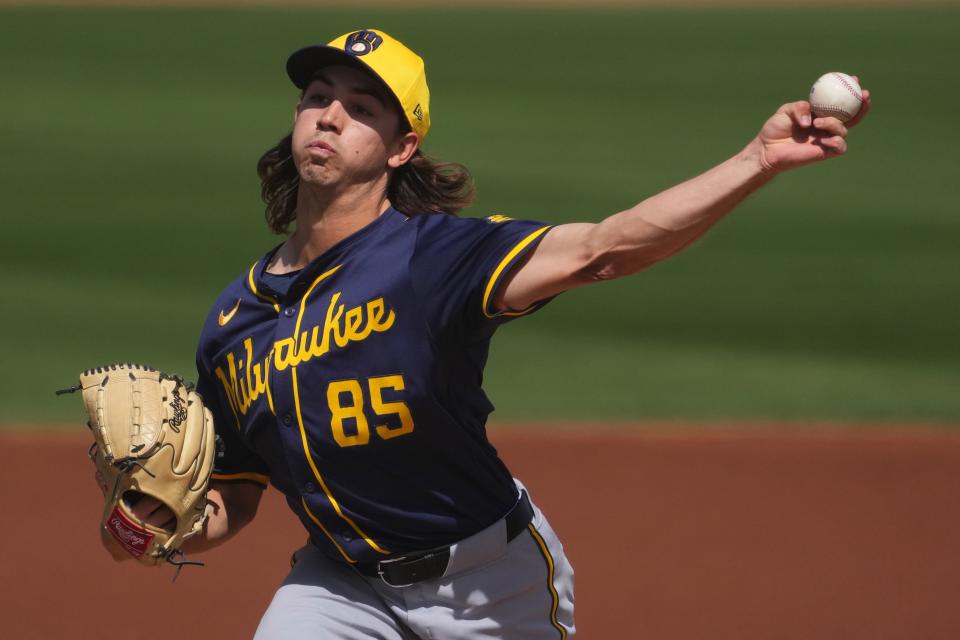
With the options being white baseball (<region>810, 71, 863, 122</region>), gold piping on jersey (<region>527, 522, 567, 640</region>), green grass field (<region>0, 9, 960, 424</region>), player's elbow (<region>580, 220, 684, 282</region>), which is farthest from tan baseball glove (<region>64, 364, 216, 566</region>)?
green grass field (<region>0, 9, 960, 424</region>)

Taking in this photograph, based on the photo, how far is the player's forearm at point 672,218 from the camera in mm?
2629

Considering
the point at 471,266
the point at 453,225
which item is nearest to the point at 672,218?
the point at 471,266

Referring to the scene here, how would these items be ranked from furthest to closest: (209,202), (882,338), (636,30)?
(636,30) < (209,202) < (882,338)

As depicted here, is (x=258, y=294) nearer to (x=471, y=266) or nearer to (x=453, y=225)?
(x=453, y=225)

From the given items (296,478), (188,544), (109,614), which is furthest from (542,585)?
(109,614)

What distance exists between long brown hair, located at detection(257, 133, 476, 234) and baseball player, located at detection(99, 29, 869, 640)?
1cm

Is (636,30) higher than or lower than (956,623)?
higher

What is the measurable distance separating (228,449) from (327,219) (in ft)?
2.39

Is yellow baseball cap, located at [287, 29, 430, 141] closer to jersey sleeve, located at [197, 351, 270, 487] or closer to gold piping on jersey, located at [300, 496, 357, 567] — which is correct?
jersey sleeve, located at [197, 351, 270, 487]

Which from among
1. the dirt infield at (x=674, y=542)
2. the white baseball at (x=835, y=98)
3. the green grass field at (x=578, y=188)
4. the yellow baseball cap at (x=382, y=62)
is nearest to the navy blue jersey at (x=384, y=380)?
the yellow baseball cap at (x=382, y=62)

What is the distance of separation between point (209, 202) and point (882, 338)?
584 cm

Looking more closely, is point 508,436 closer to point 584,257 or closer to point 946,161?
point 584,257

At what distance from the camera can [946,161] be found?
12.5 m

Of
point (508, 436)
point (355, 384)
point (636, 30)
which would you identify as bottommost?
point (508, 436)
